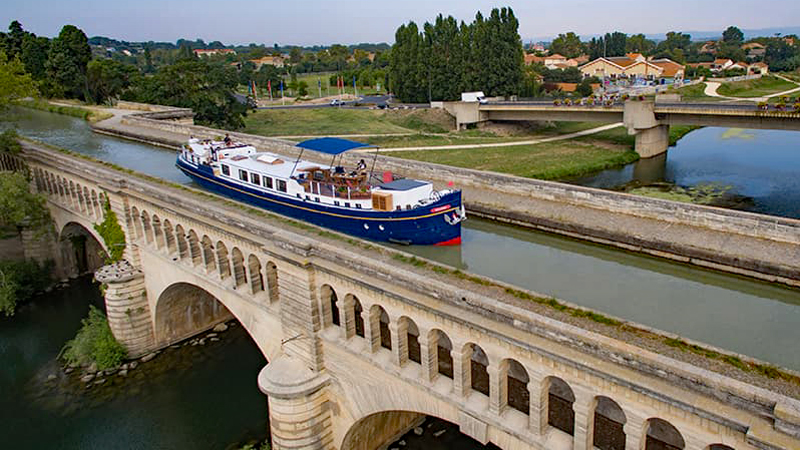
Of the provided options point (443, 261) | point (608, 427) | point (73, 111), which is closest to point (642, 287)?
point (443, 261)

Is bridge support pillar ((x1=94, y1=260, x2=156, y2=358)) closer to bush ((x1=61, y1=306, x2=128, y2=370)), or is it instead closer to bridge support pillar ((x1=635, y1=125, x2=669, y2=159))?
bush ((x1=61, y1=306, x2=128, y2=370))

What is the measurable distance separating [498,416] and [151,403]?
20.2 metres

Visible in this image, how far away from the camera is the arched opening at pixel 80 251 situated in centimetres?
4262

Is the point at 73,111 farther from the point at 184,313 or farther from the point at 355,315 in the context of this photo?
the point at 355,315

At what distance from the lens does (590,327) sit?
14453 mm

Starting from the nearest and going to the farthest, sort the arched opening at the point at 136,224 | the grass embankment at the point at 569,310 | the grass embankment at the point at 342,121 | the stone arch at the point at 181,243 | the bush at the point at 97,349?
the grass embankment at the point at 569,310, the stone arch at the point at 181,243, the arched opening at the point at 136,224, the bush at the point at 97,349, the grass embankment at the point at 342,121

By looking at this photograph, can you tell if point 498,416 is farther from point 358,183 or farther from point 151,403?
point 151,403

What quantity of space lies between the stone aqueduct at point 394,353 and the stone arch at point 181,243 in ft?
0.28

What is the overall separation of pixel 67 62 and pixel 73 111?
47.1 feet

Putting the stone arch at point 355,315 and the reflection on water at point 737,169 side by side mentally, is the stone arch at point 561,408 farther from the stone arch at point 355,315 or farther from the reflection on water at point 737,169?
the reflection on water at point 737,169

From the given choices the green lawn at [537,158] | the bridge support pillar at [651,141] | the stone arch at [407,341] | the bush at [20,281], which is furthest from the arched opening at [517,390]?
the bridge support pillar at [651,141]

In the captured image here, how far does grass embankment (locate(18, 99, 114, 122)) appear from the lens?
65.6 m

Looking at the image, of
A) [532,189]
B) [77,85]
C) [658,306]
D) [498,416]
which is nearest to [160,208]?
[532,189]

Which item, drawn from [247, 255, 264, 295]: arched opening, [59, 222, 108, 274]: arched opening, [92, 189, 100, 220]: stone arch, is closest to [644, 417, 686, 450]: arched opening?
[247, 255, 264, 295]: arched opening
